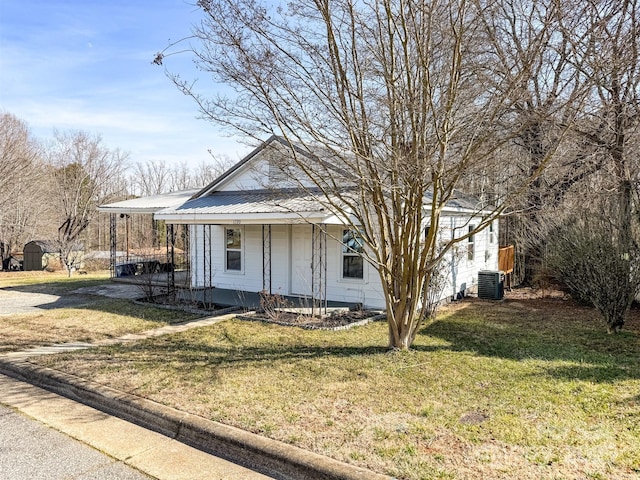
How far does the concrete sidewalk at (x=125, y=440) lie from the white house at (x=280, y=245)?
5455mm

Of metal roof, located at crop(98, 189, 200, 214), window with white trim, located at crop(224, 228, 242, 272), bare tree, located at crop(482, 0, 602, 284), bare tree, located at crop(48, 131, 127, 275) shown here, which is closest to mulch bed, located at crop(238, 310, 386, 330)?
bare tree, located at crop(482, 0, 602, 284)

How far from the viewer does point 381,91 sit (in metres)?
6.69

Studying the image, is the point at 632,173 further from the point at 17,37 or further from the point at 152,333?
the point at 17,37

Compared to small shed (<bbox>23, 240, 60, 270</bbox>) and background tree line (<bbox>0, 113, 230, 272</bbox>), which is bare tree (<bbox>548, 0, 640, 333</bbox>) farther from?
small shed (<bbox>23, 240, 60, 270</bbox>)

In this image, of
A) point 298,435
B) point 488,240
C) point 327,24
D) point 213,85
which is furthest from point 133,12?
point 488,240

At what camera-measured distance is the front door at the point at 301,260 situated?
40.4 ft

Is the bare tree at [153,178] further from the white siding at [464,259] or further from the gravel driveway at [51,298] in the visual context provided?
the white siding at [464,259]

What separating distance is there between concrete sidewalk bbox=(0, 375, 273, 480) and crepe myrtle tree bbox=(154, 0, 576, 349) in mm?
3445

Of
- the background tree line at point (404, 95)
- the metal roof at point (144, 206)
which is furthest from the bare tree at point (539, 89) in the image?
the metal roof at point (144, 206)

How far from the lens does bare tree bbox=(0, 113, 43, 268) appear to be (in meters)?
22.0

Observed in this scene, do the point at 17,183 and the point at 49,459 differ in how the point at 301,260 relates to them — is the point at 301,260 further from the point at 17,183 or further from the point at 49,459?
the point at 17,183

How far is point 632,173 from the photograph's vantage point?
10625mm

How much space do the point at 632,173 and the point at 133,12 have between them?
10.8m

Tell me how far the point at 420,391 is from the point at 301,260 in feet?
24.9
